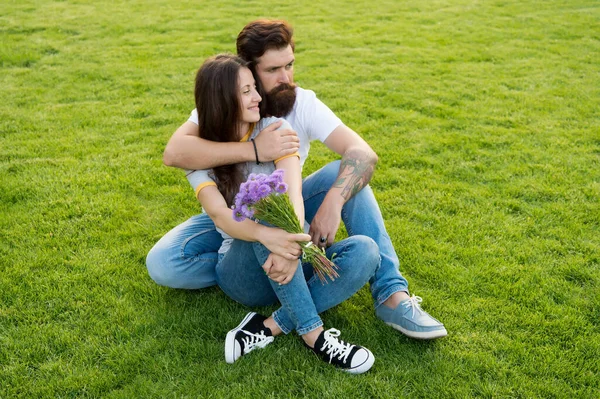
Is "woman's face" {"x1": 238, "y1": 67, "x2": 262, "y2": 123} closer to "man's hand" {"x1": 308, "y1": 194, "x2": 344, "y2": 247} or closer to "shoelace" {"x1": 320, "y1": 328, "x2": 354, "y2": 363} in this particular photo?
"man's hand" {"x1": 308, "y1": 194, "x2": 344, "y2": 247}

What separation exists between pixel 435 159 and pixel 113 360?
350 centimetres

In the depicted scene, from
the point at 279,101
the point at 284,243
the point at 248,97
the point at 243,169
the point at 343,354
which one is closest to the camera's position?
the point at 284,243

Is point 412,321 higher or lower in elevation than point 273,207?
lower

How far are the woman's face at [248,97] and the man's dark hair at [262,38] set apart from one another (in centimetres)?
38

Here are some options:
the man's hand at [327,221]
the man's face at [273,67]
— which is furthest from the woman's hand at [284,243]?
the man's face at [273,67]

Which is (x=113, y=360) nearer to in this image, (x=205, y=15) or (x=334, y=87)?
(x=334, y=87)

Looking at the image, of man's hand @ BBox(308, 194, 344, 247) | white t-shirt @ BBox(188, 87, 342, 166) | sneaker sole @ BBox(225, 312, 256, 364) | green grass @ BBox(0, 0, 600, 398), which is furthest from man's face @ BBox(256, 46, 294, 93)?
sneaker sole @ BBox(225, 312, 256, 364)

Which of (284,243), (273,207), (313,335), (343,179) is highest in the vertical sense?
(273,207)

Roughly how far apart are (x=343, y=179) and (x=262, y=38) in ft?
3.49

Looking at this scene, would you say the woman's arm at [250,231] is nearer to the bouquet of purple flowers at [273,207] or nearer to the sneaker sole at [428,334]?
the bouquet of purple flowers at [273,207]

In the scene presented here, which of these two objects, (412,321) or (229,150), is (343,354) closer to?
(412,321)

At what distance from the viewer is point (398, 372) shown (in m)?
2.98

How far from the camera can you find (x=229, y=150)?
10.6 feet

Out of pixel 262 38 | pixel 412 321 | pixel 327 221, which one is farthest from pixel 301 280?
pixel 262 38
